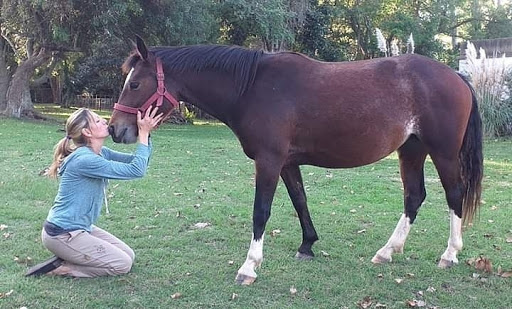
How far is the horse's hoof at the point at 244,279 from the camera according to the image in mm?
3754

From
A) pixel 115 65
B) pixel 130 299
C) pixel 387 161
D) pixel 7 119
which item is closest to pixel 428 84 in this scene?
pixel 130 299

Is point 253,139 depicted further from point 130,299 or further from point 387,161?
point 387,161

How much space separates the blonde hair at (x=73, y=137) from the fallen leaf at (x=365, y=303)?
2204 millimetres

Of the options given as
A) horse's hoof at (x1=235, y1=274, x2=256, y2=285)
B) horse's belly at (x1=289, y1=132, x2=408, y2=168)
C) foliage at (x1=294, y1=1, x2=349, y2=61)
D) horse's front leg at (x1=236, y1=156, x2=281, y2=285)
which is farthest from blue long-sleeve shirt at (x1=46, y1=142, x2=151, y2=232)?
foliage at (x1=294, y1=1, x2=349, y2=61)

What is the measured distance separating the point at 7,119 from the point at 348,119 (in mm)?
16310

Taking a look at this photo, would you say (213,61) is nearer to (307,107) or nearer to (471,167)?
(307,107)

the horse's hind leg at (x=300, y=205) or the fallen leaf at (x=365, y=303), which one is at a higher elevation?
the horse's hind leg at (x=300, y=205)

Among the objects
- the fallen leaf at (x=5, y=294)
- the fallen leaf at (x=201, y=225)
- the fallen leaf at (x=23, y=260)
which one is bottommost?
the fallen leaf at (x=201, y=225)

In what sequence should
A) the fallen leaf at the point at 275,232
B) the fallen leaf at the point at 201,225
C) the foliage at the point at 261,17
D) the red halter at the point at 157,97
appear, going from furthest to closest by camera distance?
the foliage at the point at 261,17
the fallen leaf at the point at 201,225
the fallen leaf at the point at 275,232
the red halter at the point at 157,97

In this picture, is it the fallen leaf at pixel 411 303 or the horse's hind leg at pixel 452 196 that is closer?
the fallen leaf at pixel 411 303

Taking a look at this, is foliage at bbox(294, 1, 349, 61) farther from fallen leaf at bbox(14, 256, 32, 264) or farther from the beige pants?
the beige pants

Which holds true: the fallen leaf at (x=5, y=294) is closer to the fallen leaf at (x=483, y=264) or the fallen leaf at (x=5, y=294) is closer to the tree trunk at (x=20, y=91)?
the fallen leaf at (x=483, y=264)

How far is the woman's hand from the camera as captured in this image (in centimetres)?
373

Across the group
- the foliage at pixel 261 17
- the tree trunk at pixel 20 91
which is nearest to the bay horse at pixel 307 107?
the foliage at pixel 261 17
